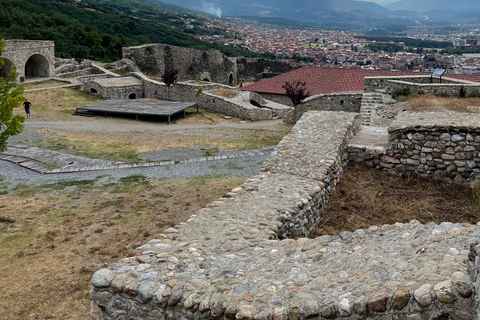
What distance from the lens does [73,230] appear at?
7707 mm

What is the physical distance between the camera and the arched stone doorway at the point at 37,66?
31.0 metres

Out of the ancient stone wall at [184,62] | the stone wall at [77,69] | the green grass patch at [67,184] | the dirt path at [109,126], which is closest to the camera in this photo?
the green grass patch at [67,184]

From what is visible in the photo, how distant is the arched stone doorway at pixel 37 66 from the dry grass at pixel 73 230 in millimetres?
23484

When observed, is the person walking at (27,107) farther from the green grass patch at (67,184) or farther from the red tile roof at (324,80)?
the red tile roof at (324,80)

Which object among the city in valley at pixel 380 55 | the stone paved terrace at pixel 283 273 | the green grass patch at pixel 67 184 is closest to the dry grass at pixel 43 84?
the green grass patch at pixel 67 184

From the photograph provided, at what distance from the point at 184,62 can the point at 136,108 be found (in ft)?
61.1

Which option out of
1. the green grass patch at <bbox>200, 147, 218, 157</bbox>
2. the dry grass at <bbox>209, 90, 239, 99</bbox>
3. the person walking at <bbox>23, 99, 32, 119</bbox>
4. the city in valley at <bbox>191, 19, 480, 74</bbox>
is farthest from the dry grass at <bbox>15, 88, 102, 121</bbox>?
the city in valley at <bbox>191, 19, 480, 74</bbox>

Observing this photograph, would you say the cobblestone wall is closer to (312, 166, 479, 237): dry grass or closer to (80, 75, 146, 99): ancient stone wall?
(312, 166, 479, 237): dry grass

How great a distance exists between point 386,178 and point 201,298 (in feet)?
17.0

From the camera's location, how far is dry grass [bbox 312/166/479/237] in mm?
6533

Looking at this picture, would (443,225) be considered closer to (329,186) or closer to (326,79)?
(329,186)

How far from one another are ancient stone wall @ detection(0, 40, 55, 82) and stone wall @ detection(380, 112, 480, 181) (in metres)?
26.2

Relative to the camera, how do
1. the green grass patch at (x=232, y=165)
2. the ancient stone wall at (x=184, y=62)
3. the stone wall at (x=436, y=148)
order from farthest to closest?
the ancient stone wall at (x=184, y=62) → the green grass patch at (x=232, y=165) → the stone wall at (x=436, y=148)

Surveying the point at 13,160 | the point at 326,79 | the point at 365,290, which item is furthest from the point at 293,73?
the point at 365,290
